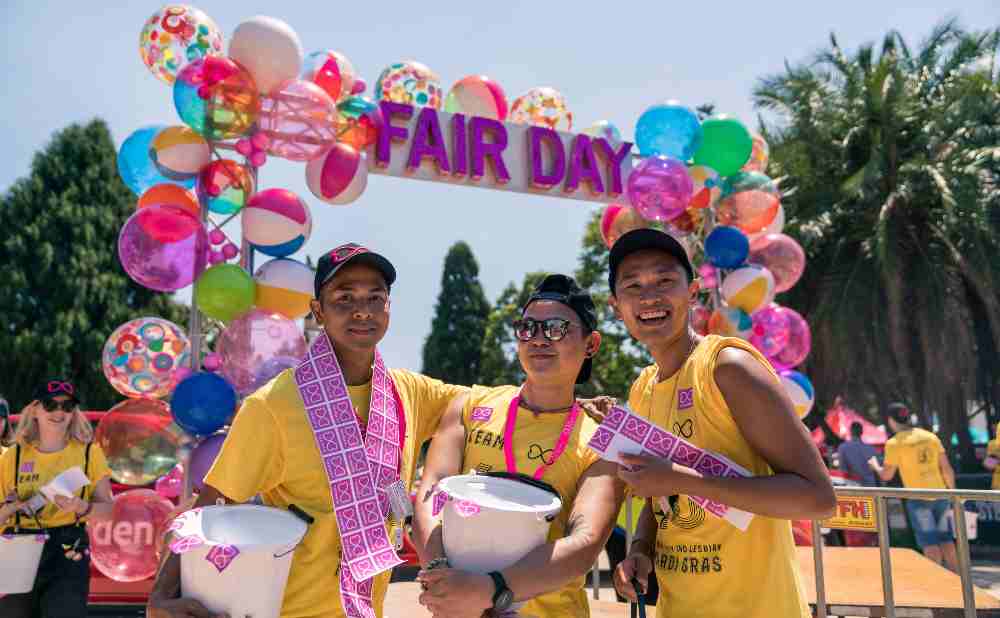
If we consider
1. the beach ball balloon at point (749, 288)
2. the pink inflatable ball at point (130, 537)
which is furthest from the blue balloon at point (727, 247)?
the pink inflatable ball at point (130, 537)

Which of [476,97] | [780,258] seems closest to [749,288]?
[780,258]

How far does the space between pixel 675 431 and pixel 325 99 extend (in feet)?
17.2

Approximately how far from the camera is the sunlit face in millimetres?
2508

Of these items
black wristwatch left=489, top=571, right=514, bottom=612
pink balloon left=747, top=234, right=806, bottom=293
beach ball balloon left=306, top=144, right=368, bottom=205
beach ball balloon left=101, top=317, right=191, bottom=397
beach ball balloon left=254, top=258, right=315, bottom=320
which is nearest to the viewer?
black wristwatch left=489, top=571, right=514, bottom=612

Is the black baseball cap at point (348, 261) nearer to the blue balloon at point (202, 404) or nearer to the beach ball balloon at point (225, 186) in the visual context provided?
the blue balloon at point (202, 404)

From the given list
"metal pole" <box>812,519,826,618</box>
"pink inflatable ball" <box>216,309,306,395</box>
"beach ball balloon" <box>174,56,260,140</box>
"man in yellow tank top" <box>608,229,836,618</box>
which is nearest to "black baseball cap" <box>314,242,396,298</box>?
"man in yellow tank top" <box>608,229,836,618</box>

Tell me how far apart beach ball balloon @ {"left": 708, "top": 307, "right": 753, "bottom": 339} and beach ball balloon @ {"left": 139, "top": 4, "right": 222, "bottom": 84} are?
18.1ft

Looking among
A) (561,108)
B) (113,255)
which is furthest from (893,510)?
(113,255)

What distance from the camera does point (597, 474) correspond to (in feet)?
7.31

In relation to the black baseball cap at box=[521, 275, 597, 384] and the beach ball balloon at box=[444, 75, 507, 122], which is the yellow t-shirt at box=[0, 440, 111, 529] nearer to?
the black baseball cap at box=[521, 275, 597, 384]

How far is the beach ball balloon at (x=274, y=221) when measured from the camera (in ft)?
21.5

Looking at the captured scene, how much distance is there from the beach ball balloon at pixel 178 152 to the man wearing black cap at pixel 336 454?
4.50m

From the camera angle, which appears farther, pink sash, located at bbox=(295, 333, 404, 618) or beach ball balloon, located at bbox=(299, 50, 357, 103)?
beach ball balloon, located at bbox=(299, 50, 357, 103)

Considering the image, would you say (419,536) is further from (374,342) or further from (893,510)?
(893,510)
